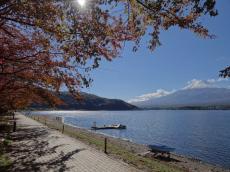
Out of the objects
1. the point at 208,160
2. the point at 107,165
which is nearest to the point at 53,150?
the point at 107,165

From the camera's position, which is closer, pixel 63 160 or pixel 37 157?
pixel 63 160

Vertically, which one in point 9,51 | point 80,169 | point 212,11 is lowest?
point 80,169

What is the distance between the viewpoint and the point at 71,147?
18156 millimetres

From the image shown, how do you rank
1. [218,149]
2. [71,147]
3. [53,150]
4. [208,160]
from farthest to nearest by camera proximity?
[218,149] → [208,160] → [71,147] → [53,150]

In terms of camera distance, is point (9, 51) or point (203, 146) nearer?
point (9, 51)

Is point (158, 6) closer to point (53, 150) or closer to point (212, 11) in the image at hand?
point (212, 11)

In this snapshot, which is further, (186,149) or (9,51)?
(186,149)

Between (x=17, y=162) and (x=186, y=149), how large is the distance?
3161 centimetres

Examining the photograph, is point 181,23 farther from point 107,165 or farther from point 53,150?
point 53,150

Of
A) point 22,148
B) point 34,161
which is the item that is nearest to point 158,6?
point 34,161

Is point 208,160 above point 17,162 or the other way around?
the other way around

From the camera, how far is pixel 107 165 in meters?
13.0

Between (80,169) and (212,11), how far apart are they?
8991 mm

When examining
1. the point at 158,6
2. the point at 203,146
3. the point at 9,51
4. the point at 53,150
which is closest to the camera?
the point at 158,6
